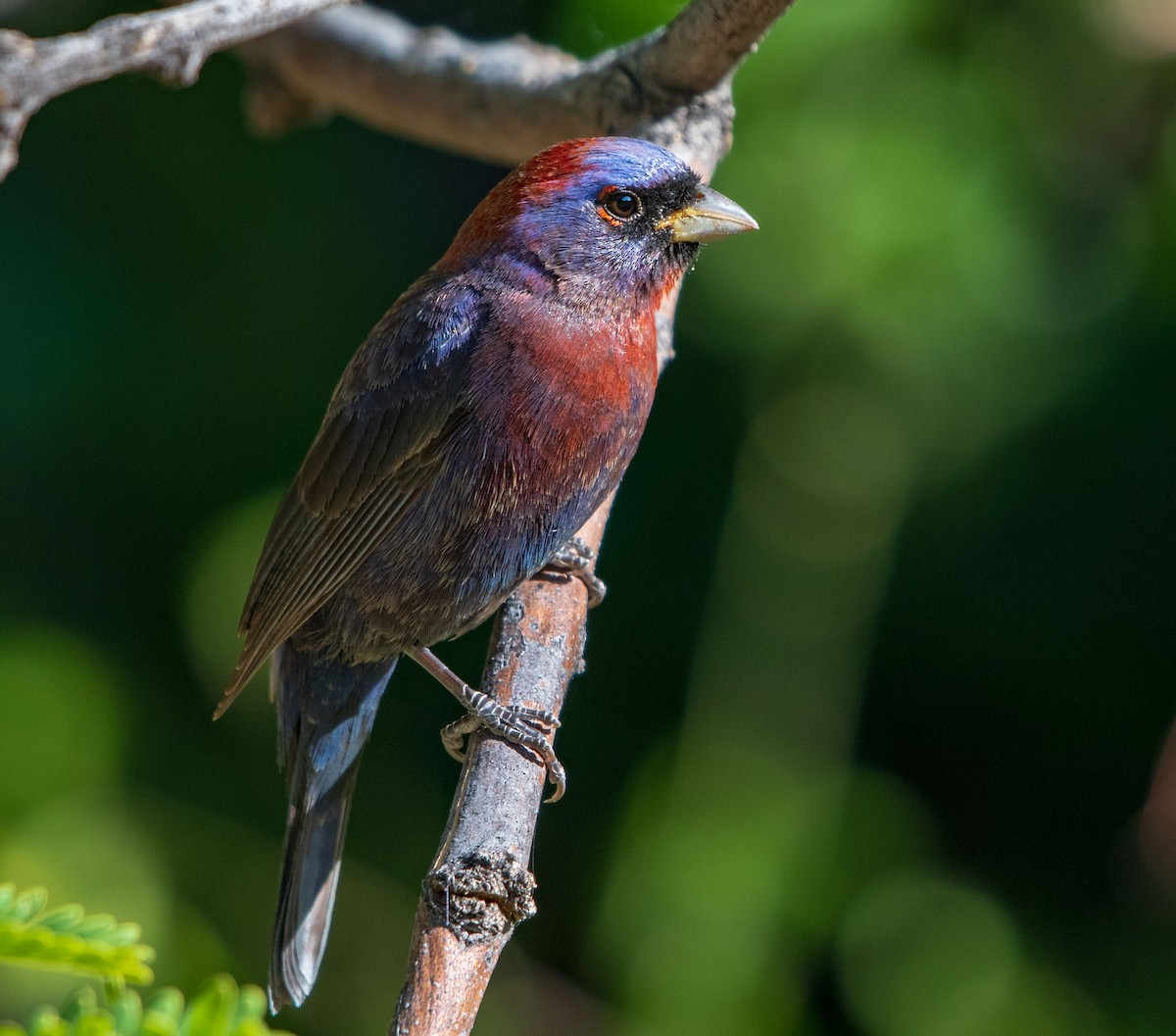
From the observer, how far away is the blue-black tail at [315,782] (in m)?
3.26

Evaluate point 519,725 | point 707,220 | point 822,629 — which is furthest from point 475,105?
point 519,725

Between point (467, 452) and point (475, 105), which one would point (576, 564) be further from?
point (475, 105)

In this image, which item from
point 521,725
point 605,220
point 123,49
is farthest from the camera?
point 605,220

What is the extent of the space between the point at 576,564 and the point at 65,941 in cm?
228

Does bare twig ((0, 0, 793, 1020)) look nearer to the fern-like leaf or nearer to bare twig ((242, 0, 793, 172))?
bare twig ((242, 0, 793, 172))

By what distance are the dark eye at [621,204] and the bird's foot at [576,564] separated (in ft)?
2.55

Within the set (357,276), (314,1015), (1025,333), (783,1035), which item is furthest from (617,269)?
(314,1015)

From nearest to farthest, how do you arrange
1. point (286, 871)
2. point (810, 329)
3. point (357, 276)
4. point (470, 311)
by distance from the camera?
1. point (470, 311)
2. point (286, 871)
3. point (810, 329)
4. point (357, 276)

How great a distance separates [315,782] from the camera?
3354mm

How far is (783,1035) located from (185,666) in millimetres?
1888

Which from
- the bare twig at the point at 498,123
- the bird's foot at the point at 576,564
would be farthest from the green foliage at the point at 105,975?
the bird's foot at the point at 576,564

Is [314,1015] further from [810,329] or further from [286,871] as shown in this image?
[810,329]

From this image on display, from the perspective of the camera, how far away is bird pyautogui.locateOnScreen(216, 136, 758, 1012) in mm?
2979

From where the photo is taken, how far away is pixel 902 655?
3619 millimetres
